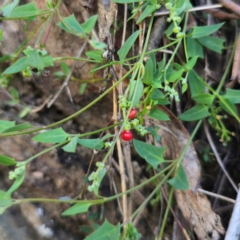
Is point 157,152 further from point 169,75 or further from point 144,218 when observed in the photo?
point 144,218

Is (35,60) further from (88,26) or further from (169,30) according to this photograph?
(169,30)

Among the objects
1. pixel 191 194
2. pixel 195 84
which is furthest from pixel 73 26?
pixel 191 194

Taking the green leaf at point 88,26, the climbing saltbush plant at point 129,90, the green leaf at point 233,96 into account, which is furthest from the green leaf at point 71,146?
the green leaf at point 233,96

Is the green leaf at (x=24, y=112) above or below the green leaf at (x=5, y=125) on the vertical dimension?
below

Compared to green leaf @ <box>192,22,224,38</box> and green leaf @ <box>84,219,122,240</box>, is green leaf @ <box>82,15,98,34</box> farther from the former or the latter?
green leaf @ <box>84,219,122,240</box>

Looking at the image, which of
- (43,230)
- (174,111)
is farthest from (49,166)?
(174,111)

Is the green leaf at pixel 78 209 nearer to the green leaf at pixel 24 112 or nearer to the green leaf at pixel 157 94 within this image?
the green leaf at pixel 157 94
